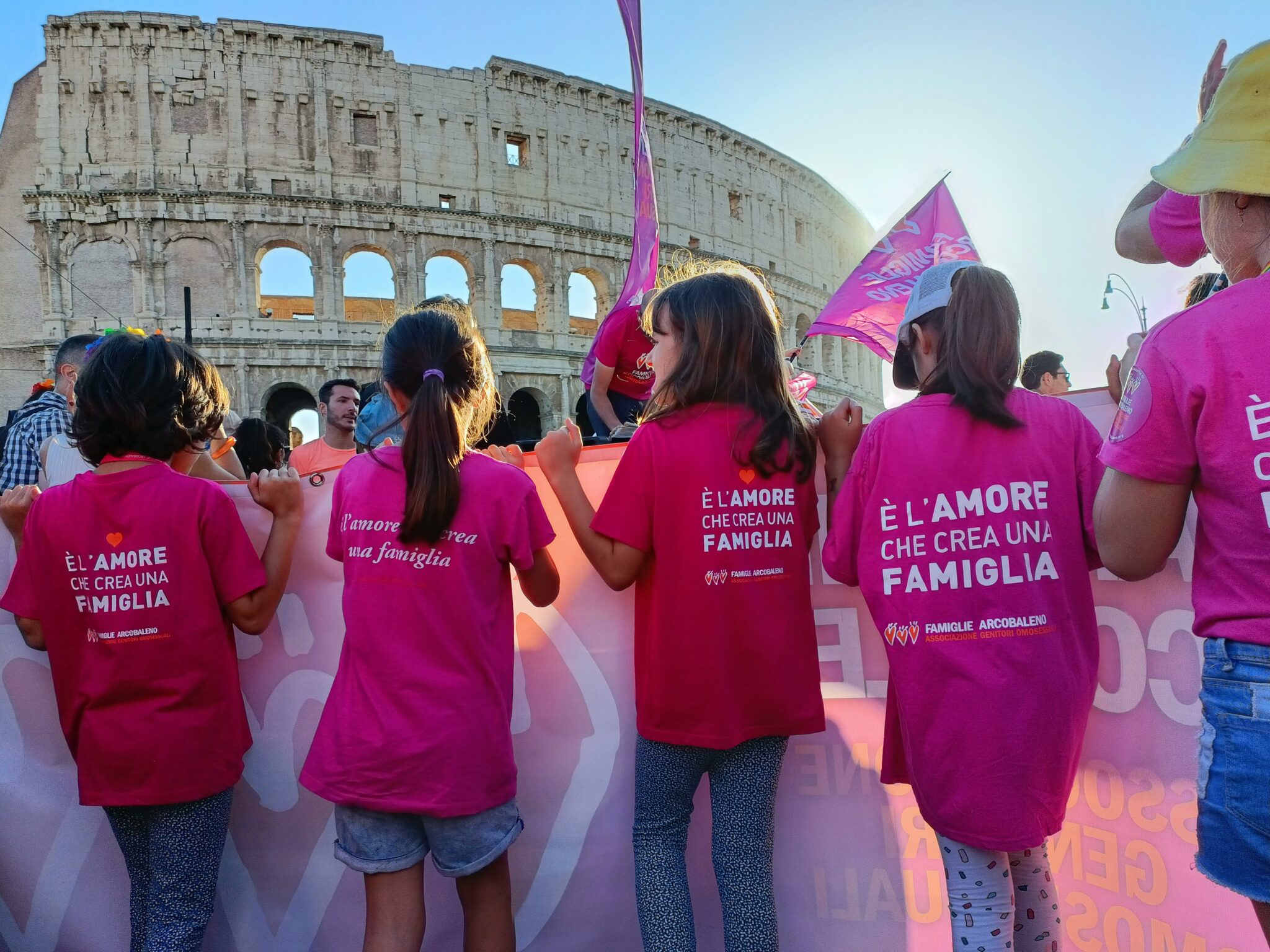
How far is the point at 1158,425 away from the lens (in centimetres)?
114

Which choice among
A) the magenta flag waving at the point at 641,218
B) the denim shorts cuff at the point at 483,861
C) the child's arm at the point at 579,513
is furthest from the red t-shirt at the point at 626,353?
the denim shorts cuff at the point at 483,861

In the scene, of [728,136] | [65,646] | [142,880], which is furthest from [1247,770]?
[728,136]

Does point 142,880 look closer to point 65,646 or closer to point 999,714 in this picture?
point 65,646

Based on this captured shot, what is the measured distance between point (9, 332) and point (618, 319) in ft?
88.9

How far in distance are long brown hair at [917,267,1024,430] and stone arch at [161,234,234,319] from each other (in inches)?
1032

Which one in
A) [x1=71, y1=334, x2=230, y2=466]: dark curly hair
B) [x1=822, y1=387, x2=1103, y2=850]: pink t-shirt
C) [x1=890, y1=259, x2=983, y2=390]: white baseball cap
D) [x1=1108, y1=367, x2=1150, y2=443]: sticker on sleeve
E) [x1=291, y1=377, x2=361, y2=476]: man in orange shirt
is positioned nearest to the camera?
[x1=1108, y1=367, x2=1150, y2=443]: sticker on sleeve

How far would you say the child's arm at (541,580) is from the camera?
1842mm

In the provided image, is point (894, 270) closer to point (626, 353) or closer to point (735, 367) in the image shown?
point (626, 353)

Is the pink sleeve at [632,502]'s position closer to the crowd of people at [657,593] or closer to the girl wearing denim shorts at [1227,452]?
the crowd of people at [657,593]

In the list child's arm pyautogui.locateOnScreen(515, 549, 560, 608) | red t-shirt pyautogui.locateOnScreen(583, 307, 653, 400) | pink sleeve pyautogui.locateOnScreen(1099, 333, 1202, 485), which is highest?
red t-shirt pyautogui.locateOnScreen(583, 307, 653, 400)

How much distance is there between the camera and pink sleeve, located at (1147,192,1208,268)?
1.78m

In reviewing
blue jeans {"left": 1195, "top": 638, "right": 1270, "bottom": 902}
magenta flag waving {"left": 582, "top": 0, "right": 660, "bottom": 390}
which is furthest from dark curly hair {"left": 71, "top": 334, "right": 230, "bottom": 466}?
magenta flag waving {"left": 582, "top": 0, "right": 660, "bottom": 390}

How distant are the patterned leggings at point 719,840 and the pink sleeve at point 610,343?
2.70 metres

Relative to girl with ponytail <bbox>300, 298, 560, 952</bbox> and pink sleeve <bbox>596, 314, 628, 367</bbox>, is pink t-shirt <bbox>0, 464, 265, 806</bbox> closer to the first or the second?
girl with ponytail <bbox>300, 298, 560, 952</bbox>
